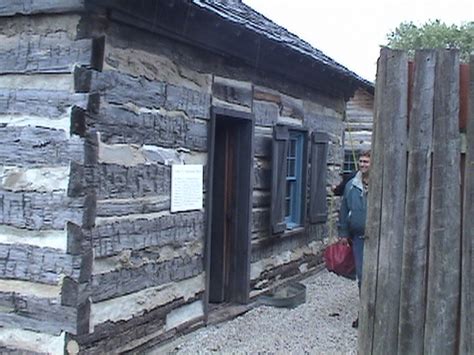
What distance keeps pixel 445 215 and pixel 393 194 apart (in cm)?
25

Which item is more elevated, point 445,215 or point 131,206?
point 445,215

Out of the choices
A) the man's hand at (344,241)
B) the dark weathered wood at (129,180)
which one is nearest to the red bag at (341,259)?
the man's hand at (344,241)

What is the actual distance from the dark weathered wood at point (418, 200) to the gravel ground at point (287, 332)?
3.26 m

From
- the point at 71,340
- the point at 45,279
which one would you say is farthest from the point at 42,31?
the point at 71,340

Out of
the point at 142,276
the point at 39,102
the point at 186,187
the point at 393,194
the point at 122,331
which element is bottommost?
the point at 122,331

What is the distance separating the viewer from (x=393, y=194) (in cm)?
298

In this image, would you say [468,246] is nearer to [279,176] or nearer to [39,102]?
[39,102]

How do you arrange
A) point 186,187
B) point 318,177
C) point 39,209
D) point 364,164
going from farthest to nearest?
point 318,177 → point 364,164 → point 186,187 → point 39,209

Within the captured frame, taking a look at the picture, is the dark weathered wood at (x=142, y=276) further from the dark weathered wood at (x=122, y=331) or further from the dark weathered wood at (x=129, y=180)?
the dark weathered wood at (x=129, y=180)

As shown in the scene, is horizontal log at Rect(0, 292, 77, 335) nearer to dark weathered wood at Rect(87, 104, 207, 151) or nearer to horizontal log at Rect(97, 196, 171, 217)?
horizontal log at Rect(97, 196, 171, 217)

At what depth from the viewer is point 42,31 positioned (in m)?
5.11

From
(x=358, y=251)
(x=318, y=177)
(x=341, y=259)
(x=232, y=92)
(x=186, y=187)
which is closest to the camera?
(x=186, y=187)

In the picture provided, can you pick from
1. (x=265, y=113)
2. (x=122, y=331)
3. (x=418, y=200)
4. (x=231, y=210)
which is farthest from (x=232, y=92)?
(x=418, y=200)

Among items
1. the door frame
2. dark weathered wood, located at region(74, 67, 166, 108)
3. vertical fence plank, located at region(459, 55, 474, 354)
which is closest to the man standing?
the door frame
